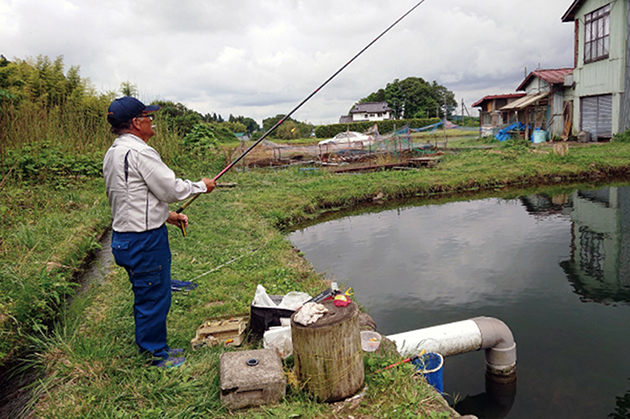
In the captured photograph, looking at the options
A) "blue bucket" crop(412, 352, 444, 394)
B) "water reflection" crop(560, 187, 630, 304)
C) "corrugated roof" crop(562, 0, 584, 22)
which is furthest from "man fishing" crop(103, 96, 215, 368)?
"corrugated roof" crop(562, 0, 584, 22)

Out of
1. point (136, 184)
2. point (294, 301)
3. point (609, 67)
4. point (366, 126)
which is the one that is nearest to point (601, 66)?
point (609, 67)

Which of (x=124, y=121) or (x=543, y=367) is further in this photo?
(x=543, y=367)

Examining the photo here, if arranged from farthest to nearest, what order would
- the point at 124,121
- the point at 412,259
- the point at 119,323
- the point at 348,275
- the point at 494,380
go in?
the point at 412,259 < the point at 348,275 < the point at 494,380 < the point at 119,323 < the point at 124,121

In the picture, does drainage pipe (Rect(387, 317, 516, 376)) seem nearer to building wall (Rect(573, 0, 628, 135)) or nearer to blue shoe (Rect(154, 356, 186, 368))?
blue shoe (Rect(154, 356, 186, 368))

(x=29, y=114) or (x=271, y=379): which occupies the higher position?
(x=29, y=114)

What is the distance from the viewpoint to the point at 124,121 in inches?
131

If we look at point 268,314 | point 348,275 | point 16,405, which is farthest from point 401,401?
point 348,275

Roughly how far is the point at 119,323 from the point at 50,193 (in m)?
6.79

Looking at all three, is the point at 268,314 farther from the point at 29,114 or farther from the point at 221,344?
the point at 29,114

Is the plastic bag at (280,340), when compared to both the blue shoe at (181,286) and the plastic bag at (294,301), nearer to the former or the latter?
the plastic bag at (294,301)

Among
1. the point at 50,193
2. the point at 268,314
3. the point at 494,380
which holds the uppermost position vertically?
the point at 50,193

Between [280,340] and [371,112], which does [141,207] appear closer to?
[280,340]

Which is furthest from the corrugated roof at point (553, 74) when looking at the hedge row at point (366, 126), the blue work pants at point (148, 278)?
the blue work pants at point (148, 278)

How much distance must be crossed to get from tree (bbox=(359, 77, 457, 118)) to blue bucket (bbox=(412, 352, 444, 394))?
62544 millimetres
